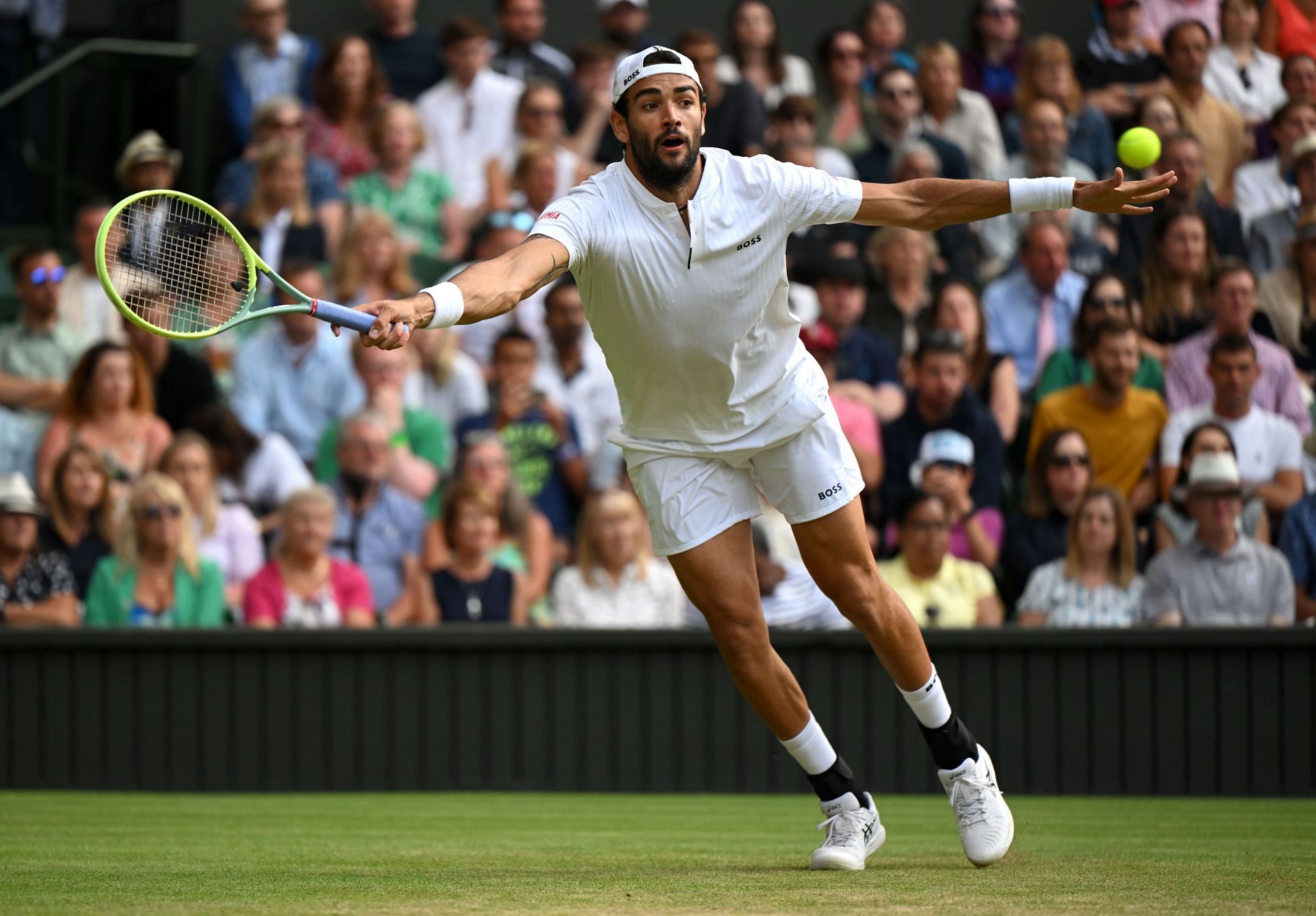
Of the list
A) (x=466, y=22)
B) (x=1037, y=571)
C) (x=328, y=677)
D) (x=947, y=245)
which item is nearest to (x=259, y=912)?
(x=328, y=677)

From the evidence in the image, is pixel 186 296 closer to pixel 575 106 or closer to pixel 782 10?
pixel 575 106

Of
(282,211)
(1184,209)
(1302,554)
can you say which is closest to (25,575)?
(282,211)

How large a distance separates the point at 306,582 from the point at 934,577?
10.0ft

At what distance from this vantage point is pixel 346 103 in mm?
11523

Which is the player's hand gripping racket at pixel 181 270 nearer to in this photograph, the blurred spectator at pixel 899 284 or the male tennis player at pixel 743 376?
the male tennis player at pixel 743 376

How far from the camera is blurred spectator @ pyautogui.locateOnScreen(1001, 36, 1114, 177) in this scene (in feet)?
37.5

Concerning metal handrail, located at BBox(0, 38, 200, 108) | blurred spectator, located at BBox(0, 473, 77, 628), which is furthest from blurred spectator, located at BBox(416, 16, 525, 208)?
blurred spectator, located at BBox(0, 473, 77, 628)

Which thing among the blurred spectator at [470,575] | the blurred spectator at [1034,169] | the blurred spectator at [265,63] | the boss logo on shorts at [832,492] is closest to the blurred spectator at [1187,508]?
the blurred spectator at [1034,169]

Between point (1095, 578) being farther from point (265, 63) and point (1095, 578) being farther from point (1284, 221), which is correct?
point (265, 63)

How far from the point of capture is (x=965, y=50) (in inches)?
502

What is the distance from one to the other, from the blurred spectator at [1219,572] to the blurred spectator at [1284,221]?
249 centimetres

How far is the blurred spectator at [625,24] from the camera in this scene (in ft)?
39.9

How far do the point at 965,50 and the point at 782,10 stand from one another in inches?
74.7

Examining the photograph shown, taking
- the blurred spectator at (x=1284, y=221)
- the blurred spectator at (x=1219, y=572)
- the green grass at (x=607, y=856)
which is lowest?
the green grass at (x=607, y=856)
